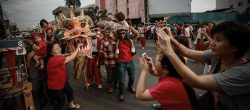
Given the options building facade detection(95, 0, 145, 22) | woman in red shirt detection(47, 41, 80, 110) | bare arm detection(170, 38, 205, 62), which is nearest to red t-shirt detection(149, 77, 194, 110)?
Result: bare arm detection(170, 38, 205, 62)

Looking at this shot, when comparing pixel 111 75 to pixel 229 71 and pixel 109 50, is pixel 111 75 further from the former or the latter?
pixel 229 71

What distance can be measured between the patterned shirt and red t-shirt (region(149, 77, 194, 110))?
2313 mm

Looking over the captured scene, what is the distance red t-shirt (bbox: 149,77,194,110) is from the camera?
124 cm

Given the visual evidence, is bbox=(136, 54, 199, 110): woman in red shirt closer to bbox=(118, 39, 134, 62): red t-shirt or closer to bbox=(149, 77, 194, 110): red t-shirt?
bbox=(149, 77, 194, 110): red t-shirt

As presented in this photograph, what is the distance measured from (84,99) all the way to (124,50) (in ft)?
5.41

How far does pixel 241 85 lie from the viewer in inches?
39.6

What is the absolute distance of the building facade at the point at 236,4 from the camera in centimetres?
2864

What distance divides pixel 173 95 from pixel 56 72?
2094 millimetres

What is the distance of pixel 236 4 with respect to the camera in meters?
31.8

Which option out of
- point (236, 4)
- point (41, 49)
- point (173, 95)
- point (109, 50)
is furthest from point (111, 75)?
point (236, 4)

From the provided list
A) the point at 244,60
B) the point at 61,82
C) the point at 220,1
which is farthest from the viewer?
the point at 220,1

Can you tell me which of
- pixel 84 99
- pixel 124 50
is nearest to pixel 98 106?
pixel 84 99

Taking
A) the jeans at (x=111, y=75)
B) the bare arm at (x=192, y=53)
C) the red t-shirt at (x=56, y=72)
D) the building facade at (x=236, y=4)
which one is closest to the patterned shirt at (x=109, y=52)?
the jeans at (x=111, y=75)

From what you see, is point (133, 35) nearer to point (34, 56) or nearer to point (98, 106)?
point (98, 106)
